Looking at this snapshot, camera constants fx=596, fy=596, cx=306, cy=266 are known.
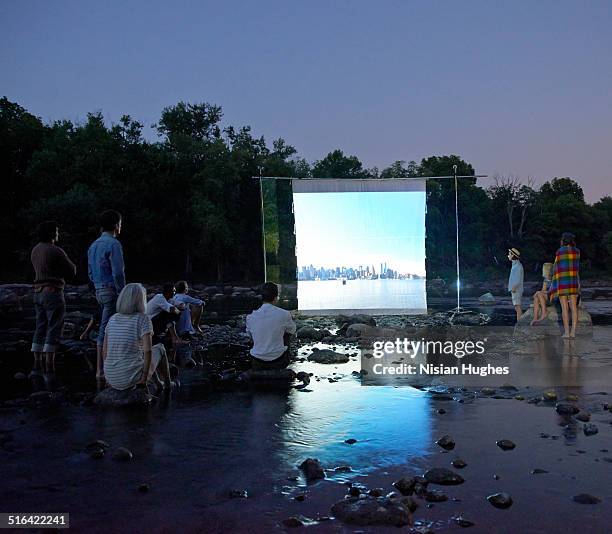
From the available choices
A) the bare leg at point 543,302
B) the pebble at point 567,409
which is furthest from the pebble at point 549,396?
the bare leg at point 543,302

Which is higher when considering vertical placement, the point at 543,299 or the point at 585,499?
the point at 543,299

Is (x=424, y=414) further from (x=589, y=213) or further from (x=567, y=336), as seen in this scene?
(x=589, y=213)

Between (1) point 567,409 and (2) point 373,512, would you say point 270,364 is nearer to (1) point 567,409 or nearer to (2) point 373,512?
(1) point 567,409

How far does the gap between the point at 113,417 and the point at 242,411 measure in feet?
4.20

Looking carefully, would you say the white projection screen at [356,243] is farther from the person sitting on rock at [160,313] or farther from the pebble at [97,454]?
the pebble at [97,454]

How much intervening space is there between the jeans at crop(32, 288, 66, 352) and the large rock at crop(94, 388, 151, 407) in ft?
7.69

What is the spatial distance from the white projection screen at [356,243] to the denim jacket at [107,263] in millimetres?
9734

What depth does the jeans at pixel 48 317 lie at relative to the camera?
8.31m

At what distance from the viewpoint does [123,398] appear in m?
6.45

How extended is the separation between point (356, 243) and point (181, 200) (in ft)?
115

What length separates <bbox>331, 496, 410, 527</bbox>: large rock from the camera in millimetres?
3408

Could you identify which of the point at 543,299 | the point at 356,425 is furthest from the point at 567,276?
the point at 356,425

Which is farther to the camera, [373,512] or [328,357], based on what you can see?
[328,357]

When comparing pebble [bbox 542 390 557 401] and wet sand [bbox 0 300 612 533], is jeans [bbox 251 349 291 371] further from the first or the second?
pebble [bbox 542 390 557 401]
